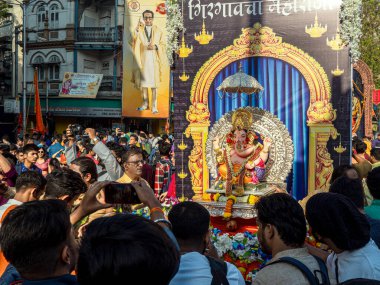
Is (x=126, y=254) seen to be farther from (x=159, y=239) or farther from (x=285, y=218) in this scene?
(x=285, y=218)

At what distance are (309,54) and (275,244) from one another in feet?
18.5

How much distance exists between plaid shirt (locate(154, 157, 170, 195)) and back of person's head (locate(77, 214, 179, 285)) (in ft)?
19.2

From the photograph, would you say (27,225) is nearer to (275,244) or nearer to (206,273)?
(206,273)

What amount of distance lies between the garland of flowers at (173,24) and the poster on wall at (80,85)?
13444 millimetres

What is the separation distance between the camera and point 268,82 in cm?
802

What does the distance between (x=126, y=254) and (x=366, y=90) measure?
897 centimetres

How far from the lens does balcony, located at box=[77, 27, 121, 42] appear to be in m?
22.8

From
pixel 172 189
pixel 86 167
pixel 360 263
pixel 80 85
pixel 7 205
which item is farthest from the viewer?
pixel 80 85

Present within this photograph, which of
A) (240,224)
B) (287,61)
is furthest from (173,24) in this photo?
(240,224)

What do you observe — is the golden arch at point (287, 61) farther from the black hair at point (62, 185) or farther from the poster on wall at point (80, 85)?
the poster on wall at point (80, 85)

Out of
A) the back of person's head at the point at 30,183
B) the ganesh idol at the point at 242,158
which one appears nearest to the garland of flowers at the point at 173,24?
the ganesh idol at the point at 242,158

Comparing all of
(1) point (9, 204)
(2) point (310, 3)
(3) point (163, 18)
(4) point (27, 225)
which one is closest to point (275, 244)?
(4) point (27, 225)

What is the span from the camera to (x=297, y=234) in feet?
8.33

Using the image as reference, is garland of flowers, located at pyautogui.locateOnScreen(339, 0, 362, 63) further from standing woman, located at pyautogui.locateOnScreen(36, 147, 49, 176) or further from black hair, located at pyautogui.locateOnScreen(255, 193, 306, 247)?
black hair, located at pyautogui.locateOnScreen(255, 193, 306, 247)
